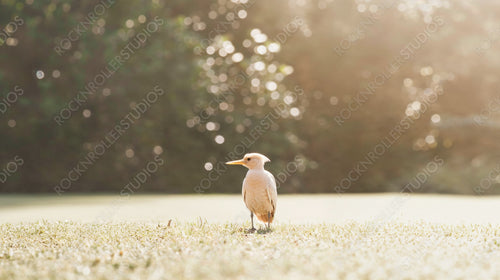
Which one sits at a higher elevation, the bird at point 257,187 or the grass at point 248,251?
the bird at point 257,187

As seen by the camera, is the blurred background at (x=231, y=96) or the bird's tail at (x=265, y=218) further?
the blurred background at (x=231, y=96)

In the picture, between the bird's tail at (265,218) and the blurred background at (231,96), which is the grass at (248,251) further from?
the blurred background at (231,96)

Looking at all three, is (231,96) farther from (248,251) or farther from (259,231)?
(248,251)

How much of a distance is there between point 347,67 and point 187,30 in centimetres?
719

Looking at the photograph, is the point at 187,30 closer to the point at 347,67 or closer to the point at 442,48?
the point at 347,67

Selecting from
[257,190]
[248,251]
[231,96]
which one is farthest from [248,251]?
[231,96]

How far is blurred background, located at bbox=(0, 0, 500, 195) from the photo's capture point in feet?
61.6

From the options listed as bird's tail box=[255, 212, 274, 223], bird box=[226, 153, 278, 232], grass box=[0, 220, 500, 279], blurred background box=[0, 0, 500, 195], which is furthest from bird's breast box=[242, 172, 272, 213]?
blurred background box=[0, 0, 500, 195]

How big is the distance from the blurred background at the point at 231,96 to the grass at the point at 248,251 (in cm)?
1054

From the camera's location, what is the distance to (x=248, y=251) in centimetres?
616

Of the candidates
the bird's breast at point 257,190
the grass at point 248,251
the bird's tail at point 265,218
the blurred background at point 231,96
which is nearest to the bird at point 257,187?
the bird's breast at point 257,190

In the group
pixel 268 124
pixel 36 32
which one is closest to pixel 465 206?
pixel 268 124

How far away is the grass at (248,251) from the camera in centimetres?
530

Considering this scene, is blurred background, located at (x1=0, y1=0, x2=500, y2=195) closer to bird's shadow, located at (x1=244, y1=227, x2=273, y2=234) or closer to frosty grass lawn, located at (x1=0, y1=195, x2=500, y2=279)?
frosty grass lawn, located at (x1=0, y1=195, x2=500, y2=279)
